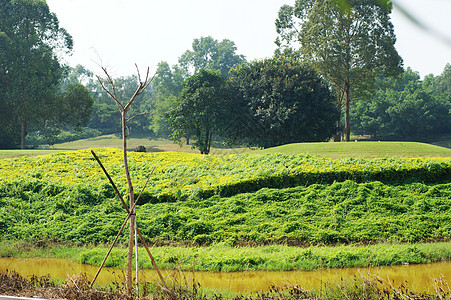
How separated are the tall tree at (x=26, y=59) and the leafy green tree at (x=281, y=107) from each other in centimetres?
1191

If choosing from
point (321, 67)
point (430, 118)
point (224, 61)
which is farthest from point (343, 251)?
point (224, 61)

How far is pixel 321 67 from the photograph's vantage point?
25750 millimetres

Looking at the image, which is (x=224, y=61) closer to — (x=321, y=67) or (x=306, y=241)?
(x=321, y=67)

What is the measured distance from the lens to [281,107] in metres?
21.8

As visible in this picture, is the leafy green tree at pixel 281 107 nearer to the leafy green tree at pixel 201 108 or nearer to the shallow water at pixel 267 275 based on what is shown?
the leafy green tree at pixel 201 108

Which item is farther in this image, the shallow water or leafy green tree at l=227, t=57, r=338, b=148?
leafy green tree at l=227, t=57, r=338, b=148

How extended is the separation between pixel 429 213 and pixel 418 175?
6.37 feet

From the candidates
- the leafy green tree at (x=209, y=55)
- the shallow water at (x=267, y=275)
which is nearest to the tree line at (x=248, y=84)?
the shallow water at (x=267, y=275)

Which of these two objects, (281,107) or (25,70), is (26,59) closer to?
(25,70)

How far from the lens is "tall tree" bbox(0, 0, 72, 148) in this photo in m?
25.1

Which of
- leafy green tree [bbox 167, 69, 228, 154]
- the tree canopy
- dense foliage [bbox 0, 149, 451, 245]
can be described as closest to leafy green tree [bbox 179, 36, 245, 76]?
the tree canopy

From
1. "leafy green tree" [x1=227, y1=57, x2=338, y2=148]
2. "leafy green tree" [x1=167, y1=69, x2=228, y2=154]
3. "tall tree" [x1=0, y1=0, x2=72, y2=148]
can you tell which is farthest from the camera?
"tall tree" [x1=0, y1=0, x2=72, y2=148]

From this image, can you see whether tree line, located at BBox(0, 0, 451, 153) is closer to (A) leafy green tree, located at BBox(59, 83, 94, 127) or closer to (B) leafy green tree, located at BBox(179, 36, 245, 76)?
(A) leafy green tree, located at BBox(59, 83, 94, 127)

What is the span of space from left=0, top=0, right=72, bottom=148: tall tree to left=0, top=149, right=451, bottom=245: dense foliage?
14.0m
